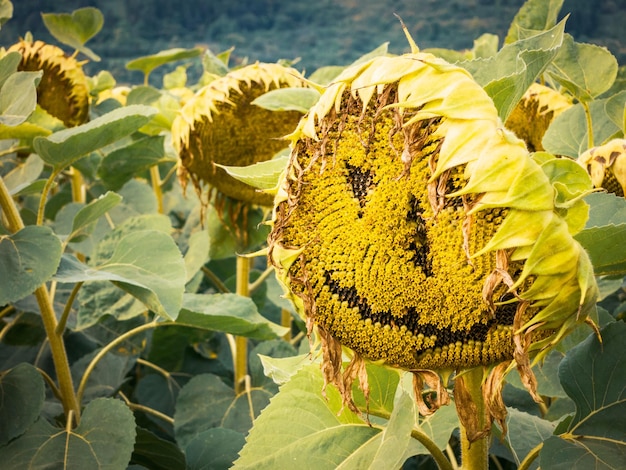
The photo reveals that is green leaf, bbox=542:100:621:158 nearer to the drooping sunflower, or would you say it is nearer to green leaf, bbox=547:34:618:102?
green leaf, bbox=547:34:618:102

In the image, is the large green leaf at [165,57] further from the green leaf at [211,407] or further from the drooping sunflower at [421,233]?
the drooping sunflower at [421,233]

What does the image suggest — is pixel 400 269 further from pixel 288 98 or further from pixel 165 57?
pixel 165 57

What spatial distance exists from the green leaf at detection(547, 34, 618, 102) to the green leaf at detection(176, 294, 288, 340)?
469 mm

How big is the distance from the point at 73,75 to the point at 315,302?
38.3 inches

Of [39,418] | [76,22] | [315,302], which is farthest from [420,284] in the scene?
[76,22]

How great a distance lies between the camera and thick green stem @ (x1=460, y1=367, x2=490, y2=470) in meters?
0.55

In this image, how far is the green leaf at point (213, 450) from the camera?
36.8 inches

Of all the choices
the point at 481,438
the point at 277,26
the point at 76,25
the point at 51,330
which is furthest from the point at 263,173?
the point at 277,26

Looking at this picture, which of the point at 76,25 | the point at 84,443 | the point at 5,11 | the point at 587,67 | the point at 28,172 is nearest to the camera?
the point at 587,67

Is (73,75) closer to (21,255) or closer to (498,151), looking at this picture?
(21,255)

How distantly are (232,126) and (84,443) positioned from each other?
53cm

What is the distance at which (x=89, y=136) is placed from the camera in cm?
90

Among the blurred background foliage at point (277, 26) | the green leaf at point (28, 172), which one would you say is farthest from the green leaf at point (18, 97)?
the blurred background foliage at point (277, 26)

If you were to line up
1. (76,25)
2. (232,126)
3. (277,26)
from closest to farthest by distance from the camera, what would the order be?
(232,126) → (76,25) → (277,26)
